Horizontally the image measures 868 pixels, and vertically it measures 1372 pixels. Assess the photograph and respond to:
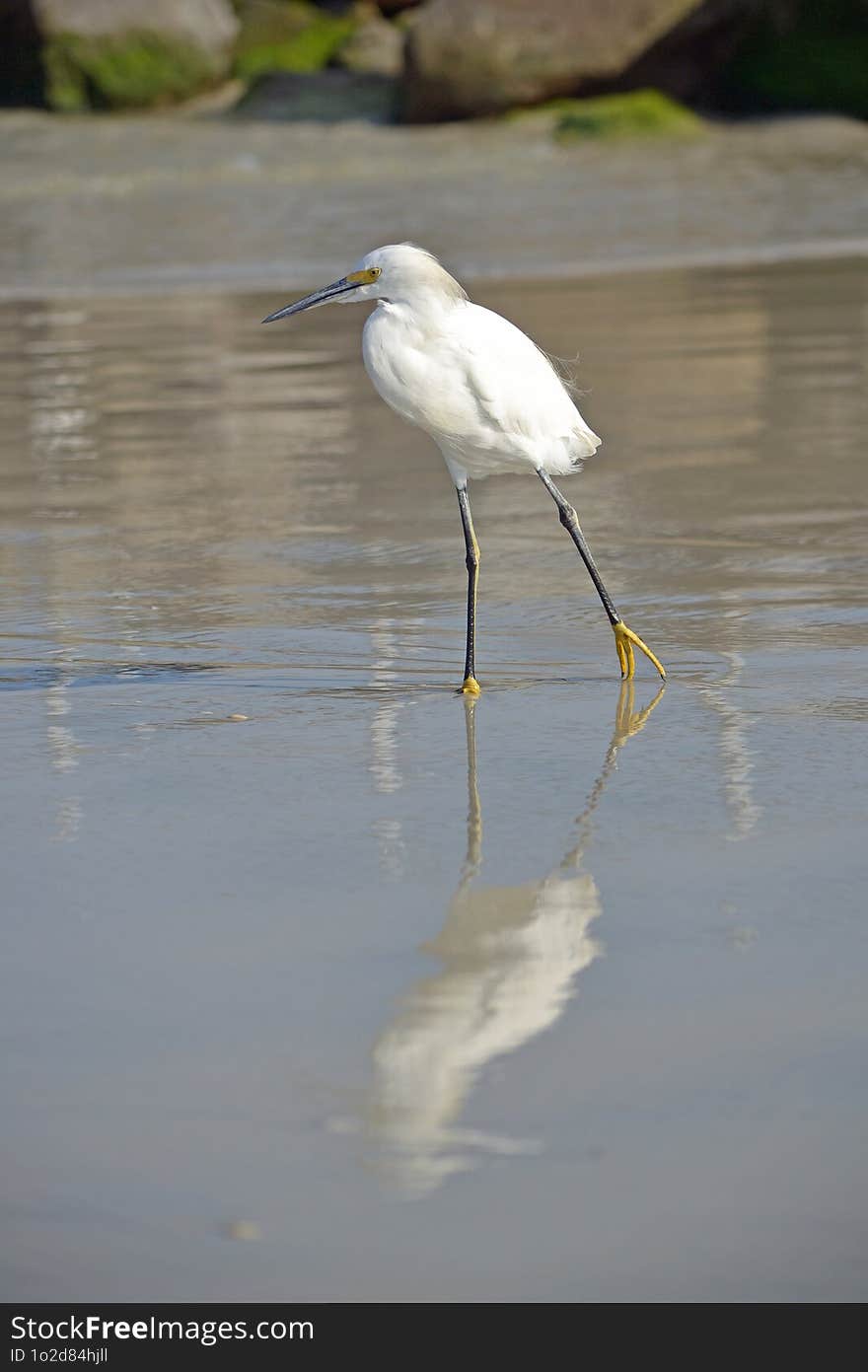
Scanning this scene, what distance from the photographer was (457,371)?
15.8ft

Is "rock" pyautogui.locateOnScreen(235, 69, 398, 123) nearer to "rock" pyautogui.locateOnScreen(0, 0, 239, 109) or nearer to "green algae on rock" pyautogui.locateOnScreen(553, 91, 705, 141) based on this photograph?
"rock" pyautogui.locateOnScreen(0, 0, 239, 109)

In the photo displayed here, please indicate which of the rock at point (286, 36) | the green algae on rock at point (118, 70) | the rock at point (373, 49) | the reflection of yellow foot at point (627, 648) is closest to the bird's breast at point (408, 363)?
the reflection of yellow foot at point (627, 648)

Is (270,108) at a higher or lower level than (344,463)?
higher

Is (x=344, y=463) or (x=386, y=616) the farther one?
(x=344, y=463)

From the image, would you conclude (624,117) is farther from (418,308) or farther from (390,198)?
(418,308)

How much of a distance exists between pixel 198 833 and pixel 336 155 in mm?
18292


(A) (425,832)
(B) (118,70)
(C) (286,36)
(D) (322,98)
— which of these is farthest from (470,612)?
(C) (286,36)

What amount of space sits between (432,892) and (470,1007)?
0.54 metres

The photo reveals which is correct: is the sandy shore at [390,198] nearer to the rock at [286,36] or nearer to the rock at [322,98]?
the rock at [322,98]

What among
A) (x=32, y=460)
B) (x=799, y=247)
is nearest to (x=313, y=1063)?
(x=32, y=460)

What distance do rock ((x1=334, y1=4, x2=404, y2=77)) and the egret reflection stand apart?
2187 centimetres

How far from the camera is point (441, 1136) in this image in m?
2.57

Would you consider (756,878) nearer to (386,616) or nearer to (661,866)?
(661,866)
